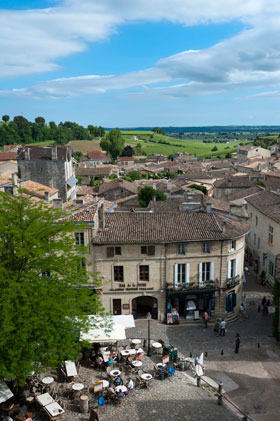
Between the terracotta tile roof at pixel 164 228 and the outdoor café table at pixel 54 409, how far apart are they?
43.9 ft

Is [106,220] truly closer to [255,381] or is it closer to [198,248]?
[198,248]

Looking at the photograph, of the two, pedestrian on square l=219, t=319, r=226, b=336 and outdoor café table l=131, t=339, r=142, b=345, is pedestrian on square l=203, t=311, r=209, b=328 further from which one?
outdoor café table l=131, t=339, r=142, b=345

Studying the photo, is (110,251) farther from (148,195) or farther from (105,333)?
(148,195)

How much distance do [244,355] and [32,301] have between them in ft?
54.8

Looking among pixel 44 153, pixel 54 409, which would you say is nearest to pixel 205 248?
pixel 54 409

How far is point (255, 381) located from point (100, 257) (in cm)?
1470

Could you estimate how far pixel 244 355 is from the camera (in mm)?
26922

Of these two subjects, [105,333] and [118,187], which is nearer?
[105,333]

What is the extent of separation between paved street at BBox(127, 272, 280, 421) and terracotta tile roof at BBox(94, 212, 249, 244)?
7.76 meters

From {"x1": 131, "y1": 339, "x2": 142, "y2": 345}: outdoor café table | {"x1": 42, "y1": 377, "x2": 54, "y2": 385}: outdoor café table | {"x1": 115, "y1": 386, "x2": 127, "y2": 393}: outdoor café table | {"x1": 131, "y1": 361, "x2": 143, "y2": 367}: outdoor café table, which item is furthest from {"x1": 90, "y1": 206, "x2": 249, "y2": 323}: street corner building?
{"x1": 115, "y1": 386, "x2": 127, "y2": 393}: outdoor café table

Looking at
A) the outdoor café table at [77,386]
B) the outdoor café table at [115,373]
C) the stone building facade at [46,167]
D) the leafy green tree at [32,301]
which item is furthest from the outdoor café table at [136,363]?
the stone building facade at [46,167]

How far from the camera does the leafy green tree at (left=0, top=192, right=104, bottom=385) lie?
18.1 metres

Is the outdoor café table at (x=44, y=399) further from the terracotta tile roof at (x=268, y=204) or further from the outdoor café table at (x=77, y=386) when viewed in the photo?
the terracotta tile roof at (x=268, y=204)

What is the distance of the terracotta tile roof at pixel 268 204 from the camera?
4138cm
